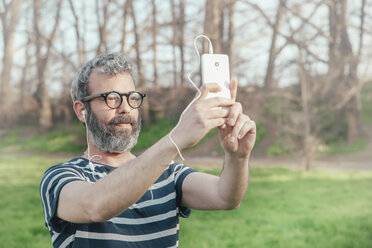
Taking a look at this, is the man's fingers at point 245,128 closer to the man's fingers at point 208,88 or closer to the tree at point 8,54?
the man's fingers at point 208,88

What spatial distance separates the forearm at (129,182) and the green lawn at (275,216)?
4.65 meters

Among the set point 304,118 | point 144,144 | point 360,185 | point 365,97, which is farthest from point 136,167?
point 365,97

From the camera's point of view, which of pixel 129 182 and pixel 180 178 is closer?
pixel 129 182

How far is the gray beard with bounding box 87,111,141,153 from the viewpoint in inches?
68.2

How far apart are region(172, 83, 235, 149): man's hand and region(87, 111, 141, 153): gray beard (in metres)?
0.56

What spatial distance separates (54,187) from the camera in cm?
149

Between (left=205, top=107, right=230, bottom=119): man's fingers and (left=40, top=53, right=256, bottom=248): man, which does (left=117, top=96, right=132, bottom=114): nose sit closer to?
(left=40, top=53, right=256, bottom=248): man

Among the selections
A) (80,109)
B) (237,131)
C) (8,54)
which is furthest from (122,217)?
(8,54)

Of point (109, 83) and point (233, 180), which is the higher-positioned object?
point (109, 83)

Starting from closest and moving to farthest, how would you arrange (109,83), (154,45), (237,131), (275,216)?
(237,131), (109,83), (275,216), (154,45)

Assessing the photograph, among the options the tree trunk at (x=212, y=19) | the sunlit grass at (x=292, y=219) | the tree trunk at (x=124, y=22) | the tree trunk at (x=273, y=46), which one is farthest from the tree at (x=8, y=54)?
the sunlit grass at (x=292, y=219)

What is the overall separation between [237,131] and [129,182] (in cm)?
38

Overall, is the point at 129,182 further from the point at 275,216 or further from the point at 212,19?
the point at 212,19

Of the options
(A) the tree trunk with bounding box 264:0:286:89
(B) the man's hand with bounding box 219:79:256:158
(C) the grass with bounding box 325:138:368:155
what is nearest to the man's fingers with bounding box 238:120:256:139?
(B) the man's hand with bounding box 219:79:256:158
